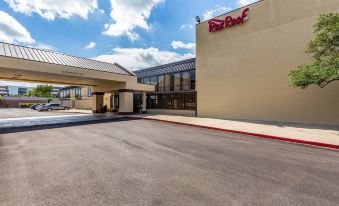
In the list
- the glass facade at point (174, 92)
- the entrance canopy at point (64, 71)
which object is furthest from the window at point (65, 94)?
the glass facade at point (174, 92)

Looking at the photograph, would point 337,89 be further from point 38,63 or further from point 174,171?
point 38,63

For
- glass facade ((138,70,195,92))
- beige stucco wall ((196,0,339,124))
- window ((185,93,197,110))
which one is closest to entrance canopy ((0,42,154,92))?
glass facade ((138,70,195,92))

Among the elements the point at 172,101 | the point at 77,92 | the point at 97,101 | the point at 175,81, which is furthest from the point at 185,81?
the point at 77,92

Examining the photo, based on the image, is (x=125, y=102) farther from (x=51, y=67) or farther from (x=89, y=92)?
(x=89, y=92)

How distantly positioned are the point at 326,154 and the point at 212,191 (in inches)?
237

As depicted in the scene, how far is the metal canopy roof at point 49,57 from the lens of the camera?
16258mm

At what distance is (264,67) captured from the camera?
59.6 ft

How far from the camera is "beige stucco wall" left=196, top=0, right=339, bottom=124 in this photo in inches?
617

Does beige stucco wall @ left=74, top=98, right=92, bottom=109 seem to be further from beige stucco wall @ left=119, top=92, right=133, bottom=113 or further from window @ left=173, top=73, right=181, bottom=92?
window @ left=173, top=73, right=181, bottom=92

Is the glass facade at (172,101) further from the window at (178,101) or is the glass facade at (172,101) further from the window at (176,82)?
the window at (176,82)

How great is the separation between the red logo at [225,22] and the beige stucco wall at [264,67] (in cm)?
46

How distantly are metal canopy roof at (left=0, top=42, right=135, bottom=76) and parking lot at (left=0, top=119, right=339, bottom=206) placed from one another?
39.1ft

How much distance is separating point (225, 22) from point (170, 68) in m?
11.3

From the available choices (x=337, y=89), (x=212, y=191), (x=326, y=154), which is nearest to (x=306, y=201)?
(x=212, y=191)
